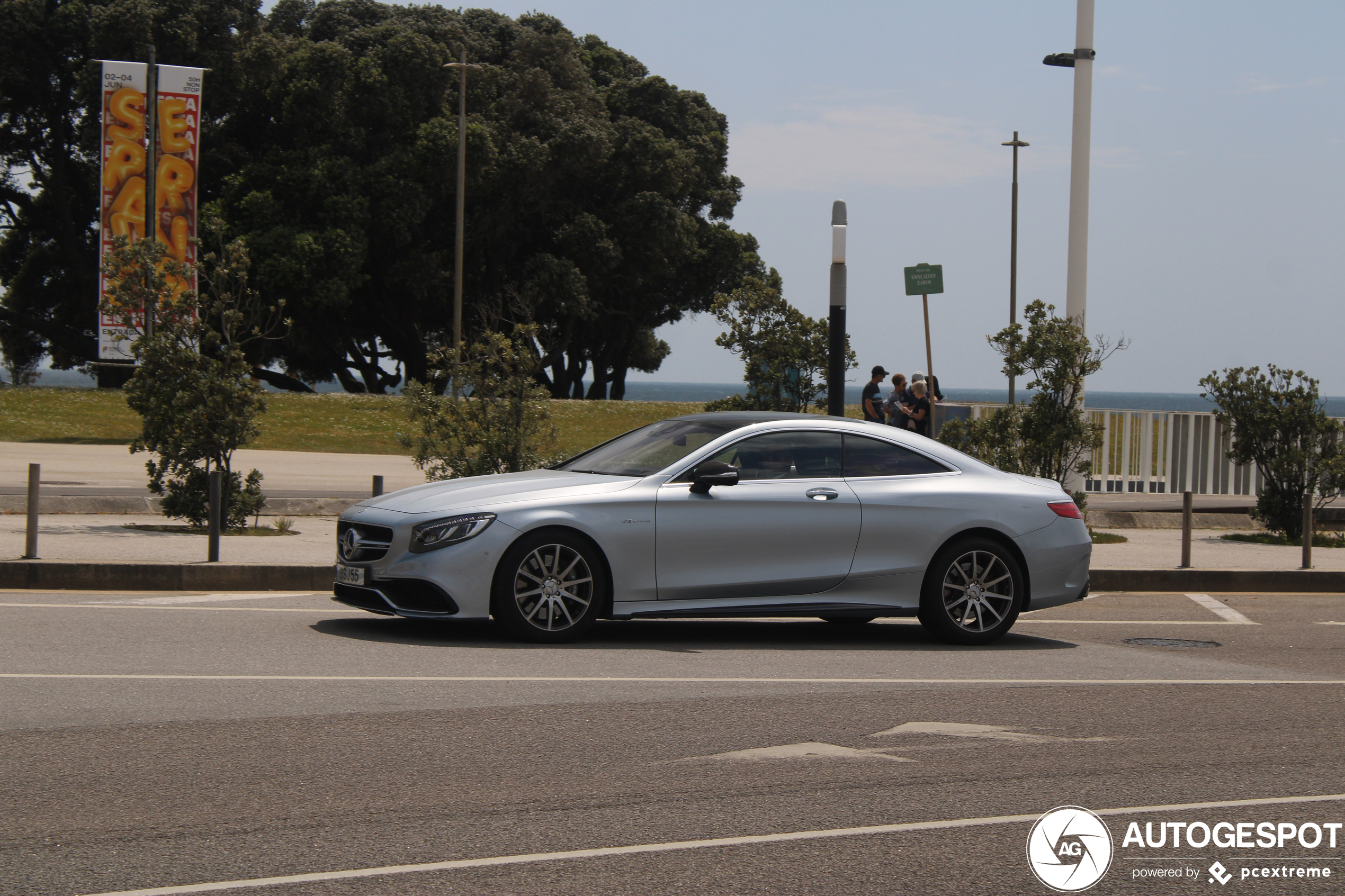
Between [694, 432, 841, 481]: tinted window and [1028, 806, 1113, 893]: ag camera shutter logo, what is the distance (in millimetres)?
4379

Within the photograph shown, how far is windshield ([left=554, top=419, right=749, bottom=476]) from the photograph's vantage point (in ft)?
31.1

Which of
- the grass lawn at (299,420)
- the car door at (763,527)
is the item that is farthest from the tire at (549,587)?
the grass lawn at (299,420)

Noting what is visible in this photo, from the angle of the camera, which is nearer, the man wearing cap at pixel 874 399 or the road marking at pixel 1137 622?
the road marking at pixel 1137 622

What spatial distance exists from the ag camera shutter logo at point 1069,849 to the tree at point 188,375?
10849 millimetres

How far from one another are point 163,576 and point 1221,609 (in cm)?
917

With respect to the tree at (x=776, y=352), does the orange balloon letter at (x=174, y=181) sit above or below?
above

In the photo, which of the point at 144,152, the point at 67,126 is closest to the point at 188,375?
the point at 144,152

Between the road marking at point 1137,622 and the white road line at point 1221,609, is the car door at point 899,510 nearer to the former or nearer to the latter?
the road marking at point 1137,622

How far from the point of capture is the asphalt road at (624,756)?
4.62 meters

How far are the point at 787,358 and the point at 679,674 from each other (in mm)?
12477

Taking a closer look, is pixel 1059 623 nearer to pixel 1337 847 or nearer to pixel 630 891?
pixel 1337 847

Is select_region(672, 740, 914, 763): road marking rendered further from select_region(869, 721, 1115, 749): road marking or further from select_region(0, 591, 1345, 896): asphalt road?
select_region(869, 721, 1115, 749): road marking

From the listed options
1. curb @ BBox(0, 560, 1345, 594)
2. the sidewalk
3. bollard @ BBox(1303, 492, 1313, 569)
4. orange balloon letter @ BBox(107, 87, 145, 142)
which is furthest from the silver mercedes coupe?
orange balloon letter @ BBox(107, 87, 145, 142)

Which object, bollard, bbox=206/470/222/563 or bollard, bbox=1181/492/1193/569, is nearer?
bollard, bbox=206/470/222/563
